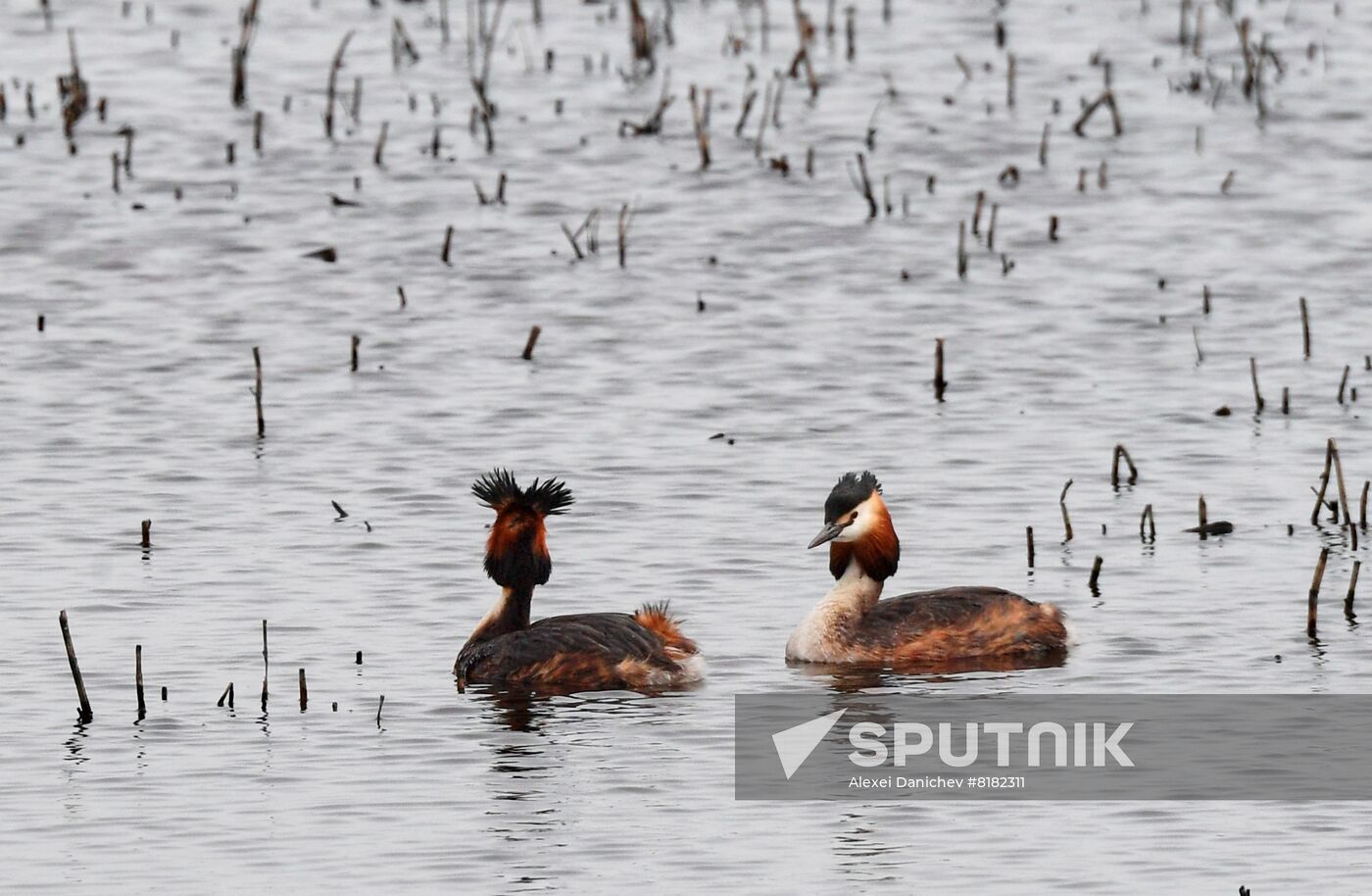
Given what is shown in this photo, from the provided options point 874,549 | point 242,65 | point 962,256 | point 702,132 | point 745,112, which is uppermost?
point 242,65

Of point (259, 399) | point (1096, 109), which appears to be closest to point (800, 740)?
point (259, 399)

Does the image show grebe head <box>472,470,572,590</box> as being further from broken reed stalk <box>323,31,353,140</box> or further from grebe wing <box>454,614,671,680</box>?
broken reed stalk <box>323,31,353,140</box>

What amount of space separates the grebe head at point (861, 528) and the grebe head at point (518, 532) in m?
1.47

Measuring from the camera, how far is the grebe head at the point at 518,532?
14289mm

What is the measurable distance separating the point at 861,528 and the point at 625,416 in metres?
5.68

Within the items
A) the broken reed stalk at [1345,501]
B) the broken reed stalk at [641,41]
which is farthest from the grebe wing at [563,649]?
the broken reed stalk at [641,41]

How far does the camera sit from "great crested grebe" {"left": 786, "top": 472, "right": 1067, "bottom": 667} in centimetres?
1423

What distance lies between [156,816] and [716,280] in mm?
14030

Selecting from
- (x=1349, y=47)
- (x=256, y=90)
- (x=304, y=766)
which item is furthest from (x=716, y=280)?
(x=304, y=766)

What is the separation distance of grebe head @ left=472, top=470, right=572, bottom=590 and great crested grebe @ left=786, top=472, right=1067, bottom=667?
1322mm

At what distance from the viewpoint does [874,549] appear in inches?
589

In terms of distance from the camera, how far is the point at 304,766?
1195 cm

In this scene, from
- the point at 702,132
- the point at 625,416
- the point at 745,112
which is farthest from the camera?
the point at 745,112

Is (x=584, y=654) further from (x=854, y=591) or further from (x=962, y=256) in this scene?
(x=962, y=256)
